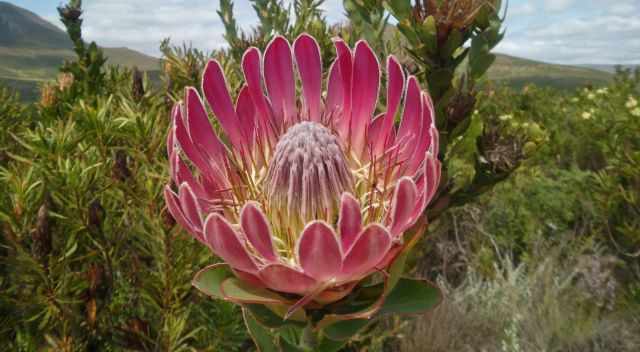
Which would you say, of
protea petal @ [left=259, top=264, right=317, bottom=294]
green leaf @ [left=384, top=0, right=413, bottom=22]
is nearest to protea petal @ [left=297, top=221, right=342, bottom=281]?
protea petal @ [left=259, top=264, right=317, bottom=294]

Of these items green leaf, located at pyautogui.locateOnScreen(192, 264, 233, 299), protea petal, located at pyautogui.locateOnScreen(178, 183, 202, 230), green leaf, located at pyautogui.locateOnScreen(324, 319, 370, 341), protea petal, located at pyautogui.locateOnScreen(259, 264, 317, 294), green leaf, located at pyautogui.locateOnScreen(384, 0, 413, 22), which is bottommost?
green leaf, located at pyautogui.locateOnScreen(324, 319, 370, 341)

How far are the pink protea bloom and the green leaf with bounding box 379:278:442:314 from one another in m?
0.08

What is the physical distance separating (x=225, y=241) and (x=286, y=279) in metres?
0.09

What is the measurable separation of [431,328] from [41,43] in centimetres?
7153

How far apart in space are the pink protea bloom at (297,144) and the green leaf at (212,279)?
0.16 feet

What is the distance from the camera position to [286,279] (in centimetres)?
56

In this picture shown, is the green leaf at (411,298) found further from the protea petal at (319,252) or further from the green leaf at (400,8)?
the green leaf at (400,8)

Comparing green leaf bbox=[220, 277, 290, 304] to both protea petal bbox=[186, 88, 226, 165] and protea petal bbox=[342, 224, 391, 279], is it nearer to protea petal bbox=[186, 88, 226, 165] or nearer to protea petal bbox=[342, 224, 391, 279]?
protea petal bbox=[342, 224, 391, 279]

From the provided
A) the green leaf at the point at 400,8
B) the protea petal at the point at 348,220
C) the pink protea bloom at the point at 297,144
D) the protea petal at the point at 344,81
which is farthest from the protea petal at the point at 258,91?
the protea petal at the point at 348,220

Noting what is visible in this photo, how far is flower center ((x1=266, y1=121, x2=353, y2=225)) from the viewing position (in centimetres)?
80

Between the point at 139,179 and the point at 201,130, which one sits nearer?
the point at 201,130

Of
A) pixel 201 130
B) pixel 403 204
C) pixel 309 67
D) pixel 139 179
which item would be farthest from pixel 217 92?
pixel 139 179

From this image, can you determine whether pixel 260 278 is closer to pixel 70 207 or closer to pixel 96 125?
pixel 70 207

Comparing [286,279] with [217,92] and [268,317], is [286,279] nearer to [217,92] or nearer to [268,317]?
[268,317]
